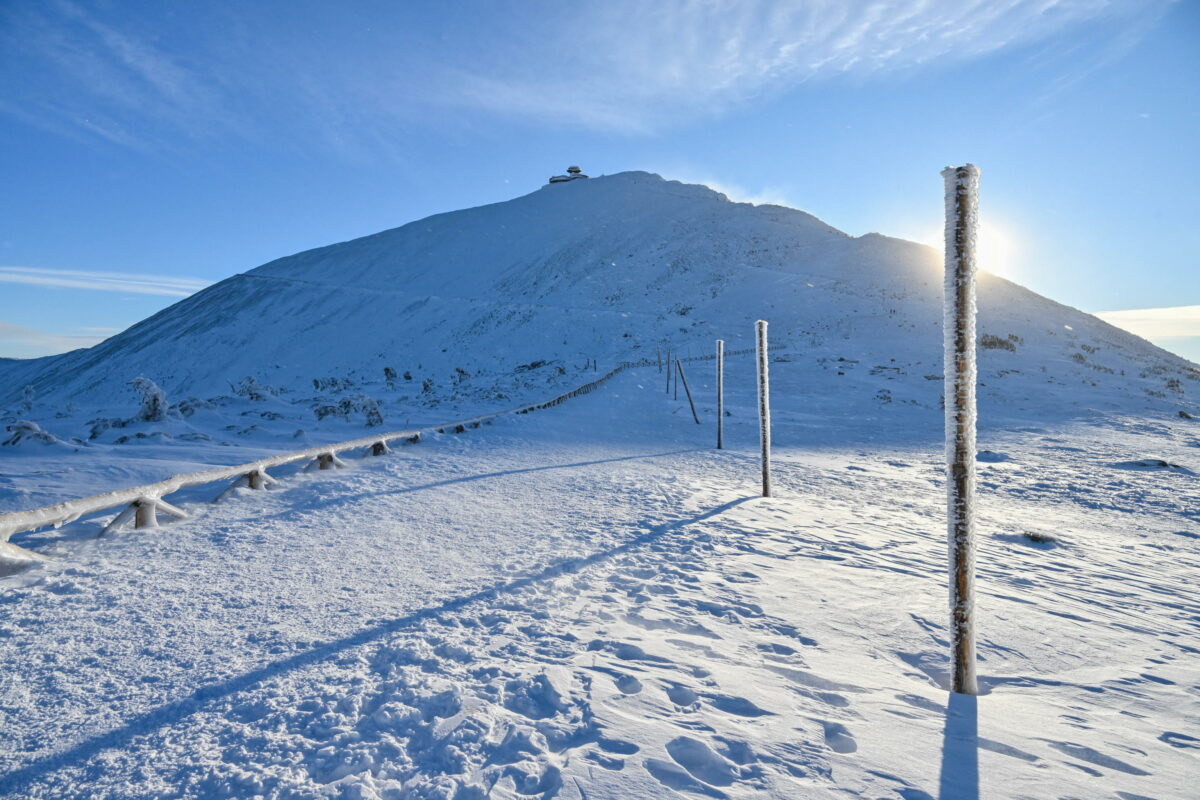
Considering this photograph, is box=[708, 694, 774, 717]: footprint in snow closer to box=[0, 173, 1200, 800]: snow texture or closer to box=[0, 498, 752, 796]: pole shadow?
box=[0, 173, 1200, 800]: snow texture

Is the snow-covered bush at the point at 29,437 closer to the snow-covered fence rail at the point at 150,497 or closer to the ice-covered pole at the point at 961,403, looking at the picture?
the snow-covered fence rail at the point at 150,497

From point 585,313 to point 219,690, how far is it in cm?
4335

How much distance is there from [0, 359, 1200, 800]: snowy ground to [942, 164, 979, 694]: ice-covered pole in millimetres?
313

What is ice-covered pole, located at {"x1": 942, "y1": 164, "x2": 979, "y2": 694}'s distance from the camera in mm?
3008

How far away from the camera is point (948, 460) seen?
3139 mm

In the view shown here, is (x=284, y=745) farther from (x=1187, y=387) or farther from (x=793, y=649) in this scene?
(x=1187, y=387)

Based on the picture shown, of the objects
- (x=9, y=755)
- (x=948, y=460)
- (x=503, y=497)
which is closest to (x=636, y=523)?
(x=503, y=497)

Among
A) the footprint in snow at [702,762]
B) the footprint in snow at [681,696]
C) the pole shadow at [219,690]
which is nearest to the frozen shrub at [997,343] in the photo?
the pole shadow at [219,690]

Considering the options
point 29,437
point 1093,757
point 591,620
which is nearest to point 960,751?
point 1093,757

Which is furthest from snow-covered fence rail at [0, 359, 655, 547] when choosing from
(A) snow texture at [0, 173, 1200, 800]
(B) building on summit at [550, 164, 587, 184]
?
(B) building on summit at [550, 164, 587, 184]

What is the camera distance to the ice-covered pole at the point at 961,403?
118 inches

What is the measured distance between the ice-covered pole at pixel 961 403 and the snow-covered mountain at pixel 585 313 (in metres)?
18.7

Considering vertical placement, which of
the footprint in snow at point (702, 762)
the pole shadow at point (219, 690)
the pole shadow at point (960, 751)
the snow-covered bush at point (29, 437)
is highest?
the snow-covered bush at point (29, 437)

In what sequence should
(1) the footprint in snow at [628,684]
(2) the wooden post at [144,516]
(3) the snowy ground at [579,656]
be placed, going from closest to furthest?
(3) the snowy ground at [579,656] → (1) the footprint in snow at [628,684] → (2) the wooden post at [144,516]
